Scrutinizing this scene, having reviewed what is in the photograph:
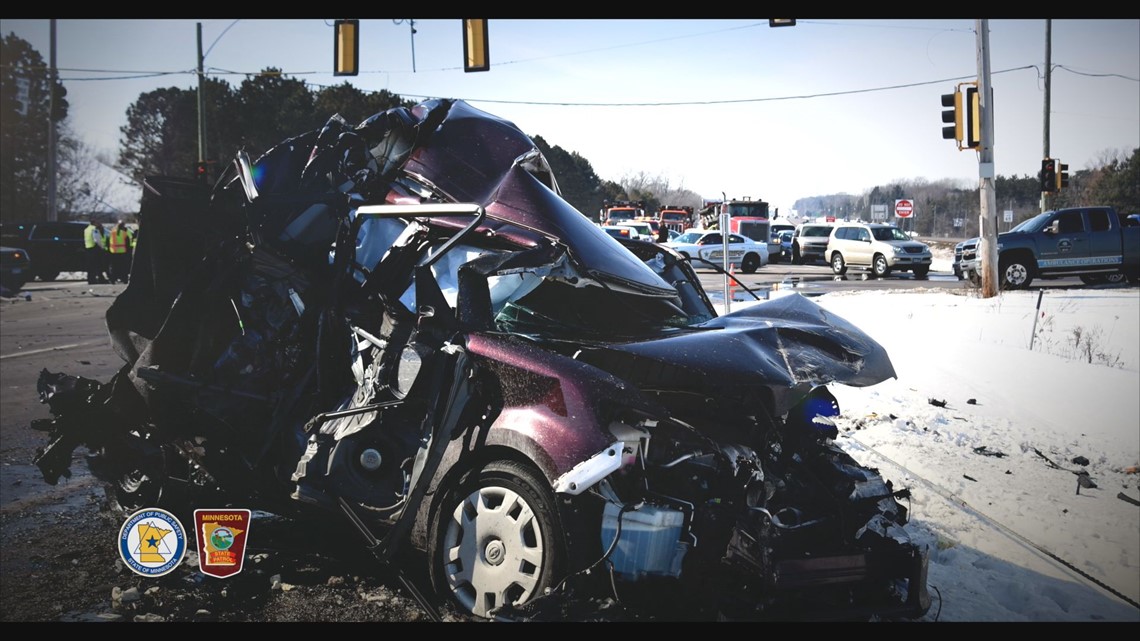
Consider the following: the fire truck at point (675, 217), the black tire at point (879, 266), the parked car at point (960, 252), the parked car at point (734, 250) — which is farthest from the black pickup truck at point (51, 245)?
the fire truck at point (675, 217)

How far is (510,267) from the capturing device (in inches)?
141

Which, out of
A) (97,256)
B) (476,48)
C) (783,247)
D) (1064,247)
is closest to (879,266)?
(1064,247)

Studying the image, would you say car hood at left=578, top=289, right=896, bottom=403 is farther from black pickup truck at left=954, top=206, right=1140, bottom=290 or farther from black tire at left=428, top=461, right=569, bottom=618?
black pickup truck at left=954, top=206, right=1140, bottom=290

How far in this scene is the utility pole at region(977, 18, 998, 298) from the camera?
1617 centimetres

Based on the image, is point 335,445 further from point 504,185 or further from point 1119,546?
point 1119,546

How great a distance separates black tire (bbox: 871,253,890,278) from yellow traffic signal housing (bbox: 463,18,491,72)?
59.6ft

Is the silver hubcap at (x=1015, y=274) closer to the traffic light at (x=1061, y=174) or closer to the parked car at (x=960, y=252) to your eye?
the parked car at (x=960, y=252)

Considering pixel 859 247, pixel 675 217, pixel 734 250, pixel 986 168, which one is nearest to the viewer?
pixel 986 168

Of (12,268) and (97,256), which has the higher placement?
(97,256)

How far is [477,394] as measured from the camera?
3.38 meters

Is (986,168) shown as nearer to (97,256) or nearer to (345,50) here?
(345,50)

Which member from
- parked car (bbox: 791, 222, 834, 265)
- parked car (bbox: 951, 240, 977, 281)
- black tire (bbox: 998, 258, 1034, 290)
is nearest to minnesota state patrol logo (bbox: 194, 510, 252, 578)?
black tire (bbox: 998, 258, 1034, 290)

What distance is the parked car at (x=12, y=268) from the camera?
64.4 feet

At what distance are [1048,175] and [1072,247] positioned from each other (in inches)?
187
